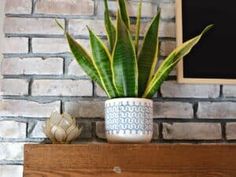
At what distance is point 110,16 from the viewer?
142 centimetres

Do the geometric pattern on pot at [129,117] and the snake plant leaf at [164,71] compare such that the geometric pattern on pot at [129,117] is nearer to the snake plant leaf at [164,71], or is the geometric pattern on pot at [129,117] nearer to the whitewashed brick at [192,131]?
the snake plant leaf at [164,71]

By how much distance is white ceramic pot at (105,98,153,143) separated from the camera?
1140 mm

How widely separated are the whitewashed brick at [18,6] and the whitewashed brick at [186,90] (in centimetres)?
54

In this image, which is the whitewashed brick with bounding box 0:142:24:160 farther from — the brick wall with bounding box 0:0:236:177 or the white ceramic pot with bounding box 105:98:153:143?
the white ceramic pot with bounding box 105:98:153:143

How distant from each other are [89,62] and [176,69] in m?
0.32

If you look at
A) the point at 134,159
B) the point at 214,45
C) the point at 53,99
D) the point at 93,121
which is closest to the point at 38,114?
the point at 53,99

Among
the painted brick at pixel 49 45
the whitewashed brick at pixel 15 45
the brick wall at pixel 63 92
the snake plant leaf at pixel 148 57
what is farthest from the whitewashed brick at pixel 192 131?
the whitewashed brick at pixel 15 45

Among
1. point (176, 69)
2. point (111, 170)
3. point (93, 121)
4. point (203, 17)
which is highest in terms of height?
point (203, 17)

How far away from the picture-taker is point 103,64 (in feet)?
3.99

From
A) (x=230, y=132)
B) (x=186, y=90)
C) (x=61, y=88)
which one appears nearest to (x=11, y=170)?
(x=61, y=88)

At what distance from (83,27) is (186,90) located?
0.42 meters

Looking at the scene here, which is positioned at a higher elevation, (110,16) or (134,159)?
(110,16)

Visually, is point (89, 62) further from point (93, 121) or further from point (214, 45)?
point (214, 45)

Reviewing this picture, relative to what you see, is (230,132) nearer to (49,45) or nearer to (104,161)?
(104,161)
